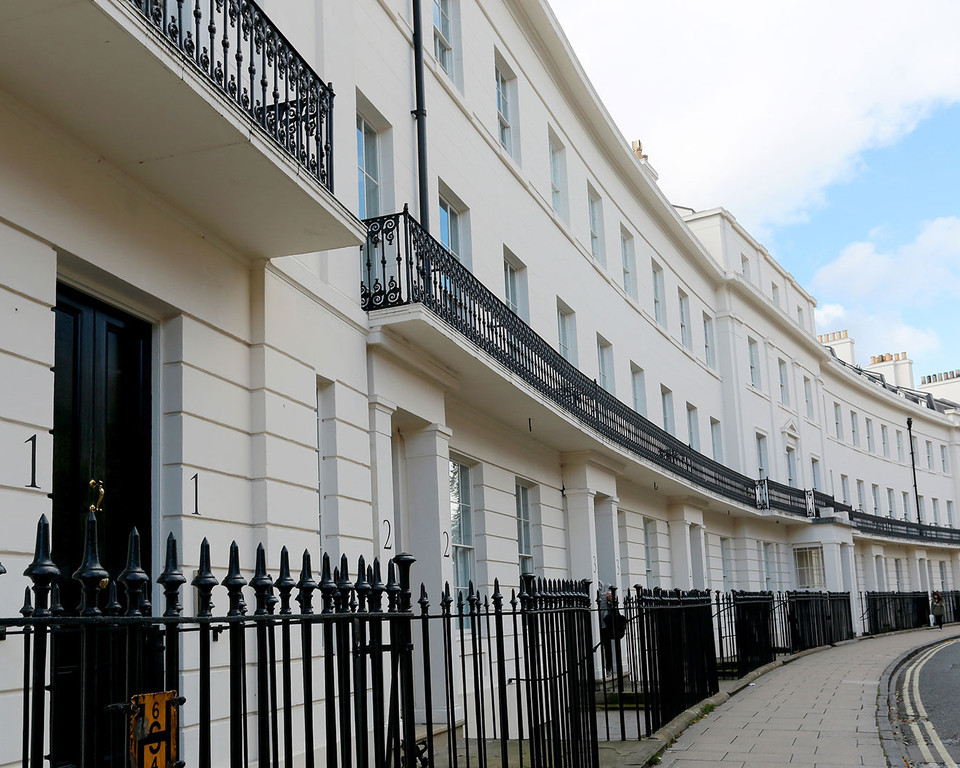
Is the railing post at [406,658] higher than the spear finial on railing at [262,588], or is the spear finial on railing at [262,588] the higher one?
the spear finial on railing at [262,588]

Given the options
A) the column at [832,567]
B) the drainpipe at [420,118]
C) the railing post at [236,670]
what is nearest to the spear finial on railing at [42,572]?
the railing post at [236,670]

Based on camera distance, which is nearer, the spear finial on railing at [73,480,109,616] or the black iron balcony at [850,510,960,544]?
the spear finial on railing at [73,480,109,616]

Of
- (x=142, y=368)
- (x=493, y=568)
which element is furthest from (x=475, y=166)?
(x=142, y=368)

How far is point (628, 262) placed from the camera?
2247cm

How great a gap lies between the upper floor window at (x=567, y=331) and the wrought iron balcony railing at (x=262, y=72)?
922 centimetres

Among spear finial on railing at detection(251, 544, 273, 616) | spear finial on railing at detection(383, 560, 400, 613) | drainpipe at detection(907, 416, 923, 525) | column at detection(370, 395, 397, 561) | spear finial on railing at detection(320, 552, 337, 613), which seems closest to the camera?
spear finial on railing at detection(251, 544, 273, 616)

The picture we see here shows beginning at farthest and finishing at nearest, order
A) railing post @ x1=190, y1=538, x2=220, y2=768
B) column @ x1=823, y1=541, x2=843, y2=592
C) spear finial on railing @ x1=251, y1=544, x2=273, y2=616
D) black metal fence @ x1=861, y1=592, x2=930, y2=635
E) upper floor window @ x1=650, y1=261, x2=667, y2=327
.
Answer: black metal fence @ x1=861, y1=592, x2=930, y2=635 < column @ x1=823, y1=541, x2=843, y2=592 < upper floor window @ x1=650, y1=261, x2=667, y2=327 < spear finial on railing @ x1=251, y1=544, x2=273, y2=616 < railing post @ x1=190, y1=538, x2=220, y2=768

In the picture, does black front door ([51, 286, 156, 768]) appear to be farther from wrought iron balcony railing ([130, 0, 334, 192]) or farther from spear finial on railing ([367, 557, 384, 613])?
spear finial on railing ([367, 557, 384, 613])

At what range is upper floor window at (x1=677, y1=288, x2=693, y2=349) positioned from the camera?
1051 inches

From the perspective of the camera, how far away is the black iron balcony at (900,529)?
37.0 metres

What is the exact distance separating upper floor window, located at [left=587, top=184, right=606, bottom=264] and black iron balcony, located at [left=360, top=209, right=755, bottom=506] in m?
3.61

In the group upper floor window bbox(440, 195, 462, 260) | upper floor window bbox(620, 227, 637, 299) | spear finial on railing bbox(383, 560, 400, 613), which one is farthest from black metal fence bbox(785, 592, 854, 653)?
spear finial on railing bbox(383, 560, 400, 613)

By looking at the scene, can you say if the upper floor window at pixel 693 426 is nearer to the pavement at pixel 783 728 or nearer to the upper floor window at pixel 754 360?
the upper floor window at pixel 754 360

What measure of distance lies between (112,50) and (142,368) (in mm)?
2469
